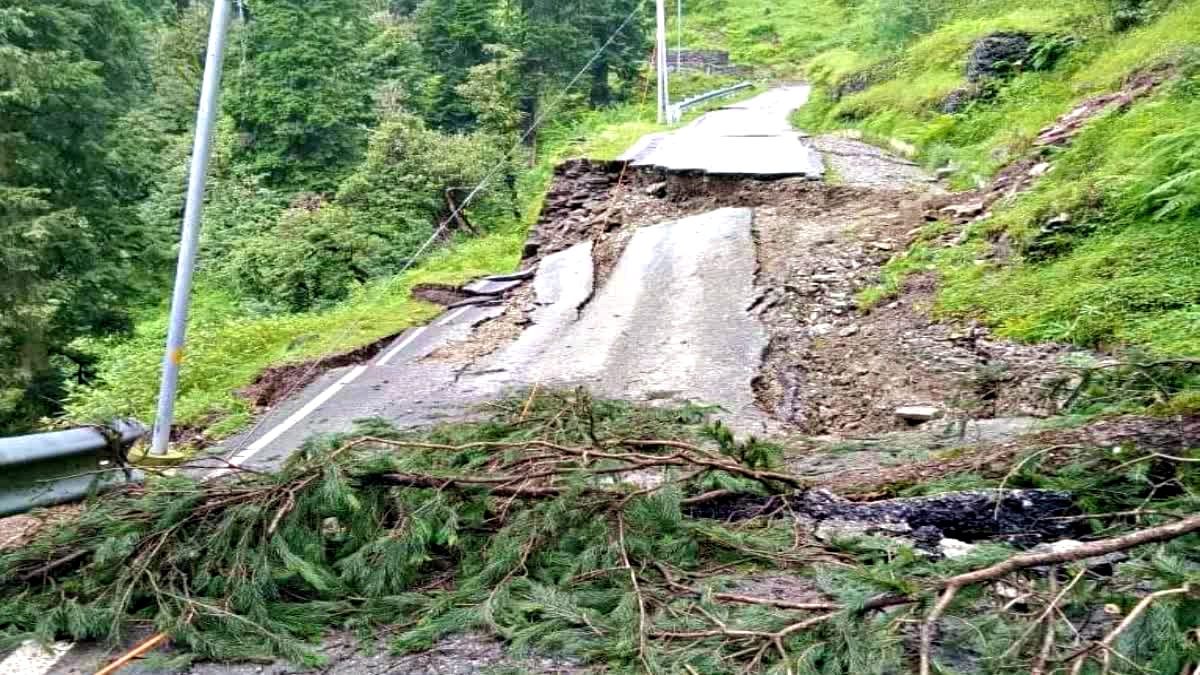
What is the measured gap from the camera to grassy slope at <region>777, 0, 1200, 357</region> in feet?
23.0

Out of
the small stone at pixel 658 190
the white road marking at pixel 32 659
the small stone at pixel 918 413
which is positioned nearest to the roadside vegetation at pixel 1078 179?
the small stone at pixel 918 413

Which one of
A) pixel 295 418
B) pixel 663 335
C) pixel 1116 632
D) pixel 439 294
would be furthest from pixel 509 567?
pixel 439 294

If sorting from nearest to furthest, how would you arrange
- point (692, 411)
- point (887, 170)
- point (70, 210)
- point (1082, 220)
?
point (692, 411)
point (1082, 220)
point (887, 170)
point (70, 210)

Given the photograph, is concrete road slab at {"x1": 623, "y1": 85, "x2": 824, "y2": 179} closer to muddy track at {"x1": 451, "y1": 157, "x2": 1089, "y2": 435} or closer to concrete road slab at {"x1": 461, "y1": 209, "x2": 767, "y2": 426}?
muddy track at {"x1": 451, "y1": 157, "x2": 1089, "y2": 435}

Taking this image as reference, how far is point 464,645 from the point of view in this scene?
138 inches

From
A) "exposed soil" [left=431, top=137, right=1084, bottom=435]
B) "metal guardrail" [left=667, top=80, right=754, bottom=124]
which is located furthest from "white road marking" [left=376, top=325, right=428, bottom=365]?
"metal guardrail" [left=667, top=80, right=754, bottom=124]

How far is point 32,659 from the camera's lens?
11.7 ft

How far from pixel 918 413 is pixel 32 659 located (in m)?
5.64

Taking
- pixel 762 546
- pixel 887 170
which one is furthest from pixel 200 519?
pixel 887 170

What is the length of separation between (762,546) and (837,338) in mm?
5408

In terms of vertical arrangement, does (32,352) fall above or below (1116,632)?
below

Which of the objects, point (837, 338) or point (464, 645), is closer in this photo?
point (464, 645)

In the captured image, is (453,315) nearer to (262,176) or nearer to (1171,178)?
(1171,178)

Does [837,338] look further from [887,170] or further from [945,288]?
[887,170]
